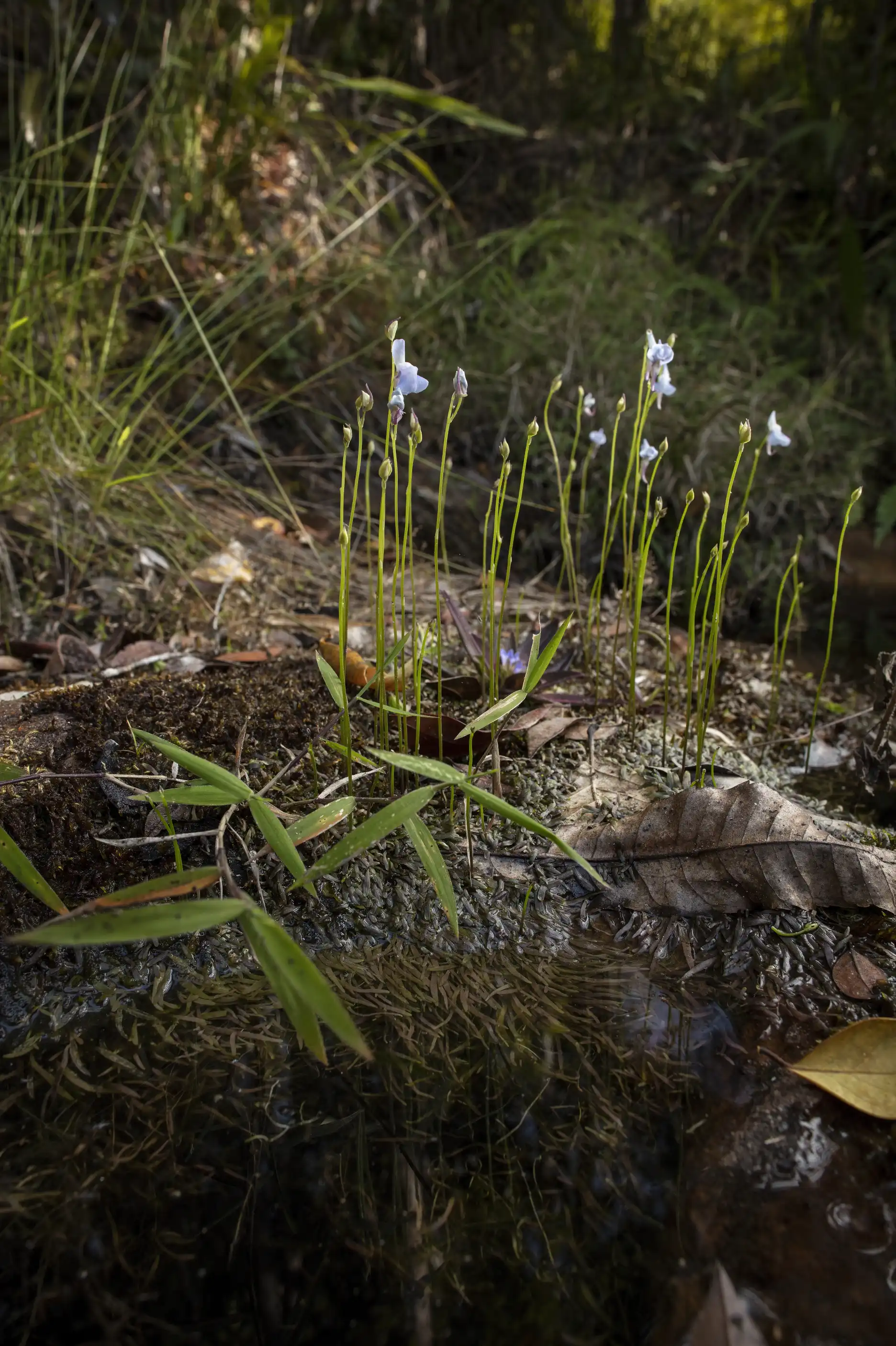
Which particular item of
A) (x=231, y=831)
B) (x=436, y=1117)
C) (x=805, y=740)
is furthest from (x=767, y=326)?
(x=436, y=1117)

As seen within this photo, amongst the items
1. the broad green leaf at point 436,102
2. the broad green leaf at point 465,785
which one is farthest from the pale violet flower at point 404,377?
the broad green leaf at point 436,102

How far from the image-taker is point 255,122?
3730 millimetres

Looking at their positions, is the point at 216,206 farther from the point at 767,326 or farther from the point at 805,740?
the point at 805,740

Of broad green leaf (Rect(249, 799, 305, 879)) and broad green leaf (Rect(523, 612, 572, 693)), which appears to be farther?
broad green leaf (Rect(523, 612, 572, 693))

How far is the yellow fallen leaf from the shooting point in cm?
101

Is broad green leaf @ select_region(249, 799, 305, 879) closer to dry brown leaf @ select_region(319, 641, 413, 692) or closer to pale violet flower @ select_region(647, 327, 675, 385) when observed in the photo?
dry brown leaf @ select_region(319, 641, 413, 692)

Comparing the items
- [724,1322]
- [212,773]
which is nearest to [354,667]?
[212,773]

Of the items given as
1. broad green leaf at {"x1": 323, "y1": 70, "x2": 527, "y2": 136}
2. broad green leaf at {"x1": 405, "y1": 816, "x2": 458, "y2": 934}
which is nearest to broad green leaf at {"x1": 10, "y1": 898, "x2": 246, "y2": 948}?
broad green leaf at {"x1": 405, "y1": 816, "x2": 458, "y2": 934}

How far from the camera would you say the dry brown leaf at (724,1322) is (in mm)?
784

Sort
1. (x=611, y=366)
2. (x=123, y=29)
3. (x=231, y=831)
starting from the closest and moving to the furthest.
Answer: (x=231, y=831)
(x=611, y=366)
(x=123, y=29)

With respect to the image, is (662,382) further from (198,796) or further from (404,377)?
(198,796)

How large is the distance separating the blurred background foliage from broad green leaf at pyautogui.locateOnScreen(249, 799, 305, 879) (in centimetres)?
145

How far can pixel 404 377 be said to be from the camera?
1.30 m

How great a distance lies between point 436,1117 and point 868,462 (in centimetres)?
345
